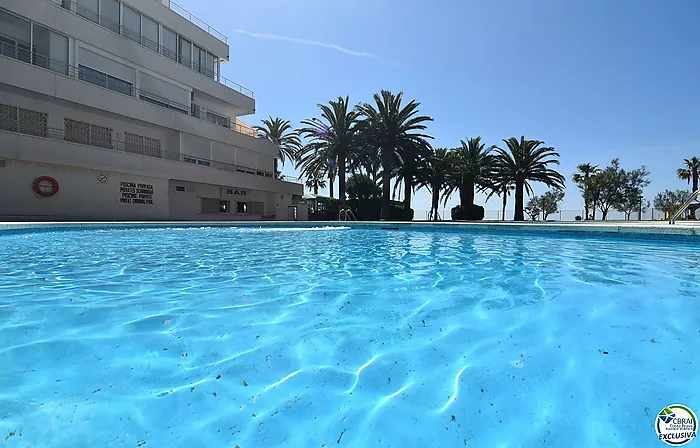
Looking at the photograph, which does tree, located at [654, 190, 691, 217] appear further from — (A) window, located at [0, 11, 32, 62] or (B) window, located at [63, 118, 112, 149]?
(A) window, located at [0, 11, 32, 62]

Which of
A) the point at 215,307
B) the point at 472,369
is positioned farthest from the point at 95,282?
the point at 472,369

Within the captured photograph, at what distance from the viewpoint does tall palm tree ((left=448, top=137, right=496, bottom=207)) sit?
33906 mm

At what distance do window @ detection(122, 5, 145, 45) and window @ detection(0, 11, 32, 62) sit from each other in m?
4.92

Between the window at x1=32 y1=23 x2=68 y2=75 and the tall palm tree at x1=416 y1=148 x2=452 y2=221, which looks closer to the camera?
the window at x1=32 y1=23 x2=68 y2=75

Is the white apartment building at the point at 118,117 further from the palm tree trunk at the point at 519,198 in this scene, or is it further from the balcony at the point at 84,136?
the palm tree trunk at the point at 519,198

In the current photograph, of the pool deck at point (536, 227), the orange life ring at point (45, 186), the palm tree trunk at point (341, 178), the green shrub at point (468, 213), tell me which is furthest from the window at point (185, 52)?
the green shrub at point (468, 213)

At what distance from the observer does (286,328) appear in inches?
110

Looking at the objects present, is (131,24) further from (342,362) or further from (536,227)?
(342,362)

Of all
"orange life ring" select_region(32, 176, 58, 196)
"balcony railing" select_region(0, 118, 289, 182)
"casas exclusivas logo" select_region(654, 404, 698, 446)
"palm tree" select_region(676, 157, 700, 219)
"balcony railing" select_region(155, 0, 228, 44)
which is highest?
"balcony railing" select_region(155, 0, 228, 44)

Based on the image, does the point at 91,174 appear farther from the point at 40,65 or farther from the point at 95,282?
the point at 95,282

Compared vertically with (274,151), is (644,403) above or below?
below

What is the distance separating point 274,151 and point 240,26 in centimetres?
976

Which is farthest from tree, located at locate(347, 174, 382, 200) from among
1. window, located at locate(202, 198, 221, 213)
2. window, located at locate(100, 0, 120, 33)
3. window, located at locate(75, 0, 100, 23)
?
window, located at locate(75, 0, 100, 23)

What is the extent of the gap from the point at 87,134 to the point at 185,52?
375 inches
